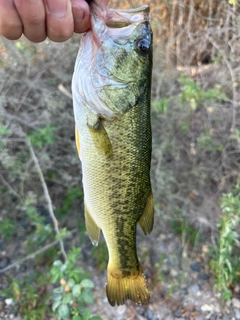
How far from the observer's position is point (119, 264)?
1659 mm

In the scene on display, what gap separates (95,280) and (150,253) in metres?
0.63

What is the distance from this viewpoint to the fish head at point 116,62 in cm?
127

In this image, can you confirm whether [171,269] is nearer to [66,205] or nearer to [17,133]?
[66,205]

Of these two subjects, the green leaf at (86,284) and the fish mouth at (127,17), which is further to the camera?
the green leaf at (86,284)

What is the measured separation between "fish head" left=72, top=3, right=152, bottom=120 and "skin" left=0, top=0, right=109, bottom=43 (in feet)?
0.25

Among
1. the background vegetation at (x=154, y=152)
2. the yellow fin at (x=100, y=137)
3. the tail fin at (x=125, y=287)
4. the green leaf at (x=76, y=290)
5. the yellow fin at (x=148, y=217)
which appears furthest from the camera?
the background vegetation at (x=154, y=152)

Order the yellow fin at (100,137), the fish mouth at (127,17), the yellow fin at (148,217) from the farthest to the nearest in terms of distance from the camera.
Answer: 1. the yellow fin at (148,217)
2. the yellow fin at (100,137)
3. the fish mouth at (127,17)

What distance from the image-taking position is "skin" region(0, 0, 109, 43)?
1.05 meters

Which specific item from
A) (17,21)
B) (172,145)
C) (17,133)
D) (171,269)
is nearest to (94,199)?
(17,21)

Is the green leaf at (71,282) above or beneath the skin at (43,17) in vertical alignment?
beneath

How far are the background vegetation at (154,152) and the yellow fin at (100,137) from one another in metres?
1.37

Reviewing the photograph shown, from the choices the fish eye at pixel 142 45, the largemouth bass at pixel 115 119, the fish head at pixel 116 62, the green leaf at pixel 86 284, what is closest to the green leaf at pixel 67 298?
the green leaf at pixel 86 284

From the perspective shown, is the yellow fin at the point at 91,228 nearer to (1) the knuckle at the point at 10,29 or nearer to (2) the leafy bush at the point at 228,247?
(1) the knuckle at the point at 10,29

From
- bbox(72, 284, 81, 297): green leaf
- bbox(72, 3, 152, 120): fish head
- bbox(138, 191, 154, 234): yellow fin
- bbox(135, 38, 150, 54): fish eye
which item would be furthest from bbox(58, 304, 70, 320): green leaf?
bbox(135, 38, 150, 54): fish eye
